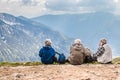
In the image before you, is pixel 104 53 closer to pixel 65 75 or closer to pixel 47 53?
pixel 47 53

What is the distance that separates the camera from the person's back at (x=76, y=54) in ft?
89.3

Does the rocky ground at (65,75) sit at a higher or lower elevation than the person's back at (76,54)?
lower

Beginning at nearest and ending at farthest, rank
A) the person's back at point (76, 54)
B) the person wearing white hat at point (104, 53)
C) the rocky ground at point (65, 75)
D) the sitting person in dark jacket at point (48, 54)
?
the rocky ground at point (65, 75) < the person's back at point (76, 54) < the person wearing white hat at point (104, 53) < the sitting person in dark jacket at point (48, 54)

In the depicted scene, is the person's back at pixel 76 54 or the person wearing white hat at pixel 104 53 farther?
the person wearing white hat at pixel 104 53

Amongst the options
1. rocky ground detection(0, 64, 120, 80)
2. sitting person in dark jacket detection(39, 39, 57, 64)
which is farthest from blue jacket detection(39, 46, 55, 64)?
rocky ground detection(0, 64, 120, 80)

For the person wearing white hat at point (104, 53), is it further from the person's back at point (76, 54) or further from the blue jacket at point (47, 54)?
the blue jacket at point (47, 54)

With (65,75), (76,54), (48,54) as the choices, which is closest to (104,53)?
(76,54)

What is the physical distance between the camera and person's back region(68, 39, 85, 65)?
27.2m

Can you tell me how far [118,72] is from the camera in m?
21.8

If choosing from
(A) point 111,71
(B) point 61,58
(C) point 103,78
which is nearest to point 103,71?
(A) point 111,71

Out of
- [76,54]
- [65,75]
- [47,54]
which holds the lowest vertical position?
[65,75]

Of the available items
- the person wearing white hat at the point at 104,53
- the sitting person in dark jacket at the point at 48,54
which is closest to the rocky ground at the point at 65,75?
the person wearing white hat at the point at 104,53

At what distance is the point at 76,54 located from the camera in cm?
2759

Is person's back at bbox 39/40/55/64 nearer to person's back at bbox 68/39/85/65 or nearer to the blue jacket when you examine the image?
the blue jacket
